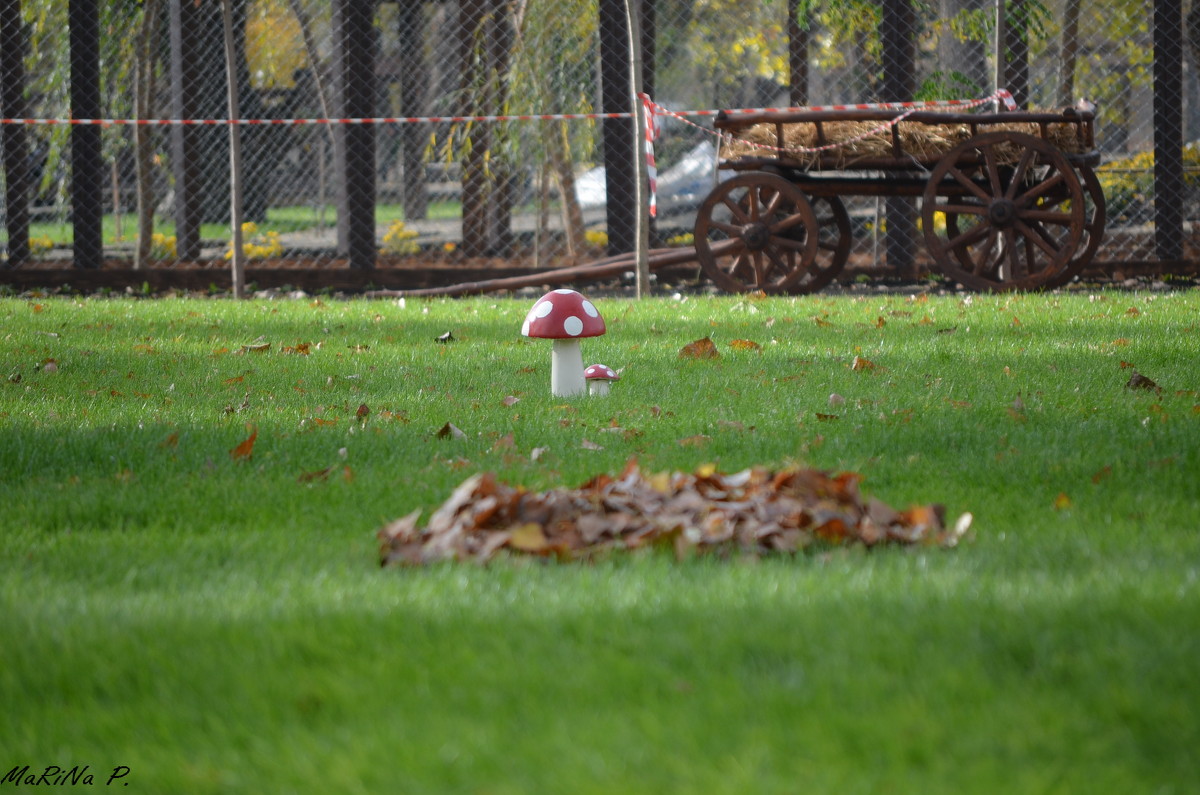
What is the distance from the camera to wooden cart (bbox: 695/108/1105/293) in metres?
8.83

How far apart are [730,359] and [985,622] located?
375cm

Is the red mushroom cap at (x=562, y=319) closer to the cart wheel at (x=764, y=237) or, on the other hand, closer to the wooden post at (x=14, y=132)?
the cart wheel at (x=764, y=237)

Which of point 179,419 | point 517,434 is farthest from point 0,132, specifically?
point 517,434

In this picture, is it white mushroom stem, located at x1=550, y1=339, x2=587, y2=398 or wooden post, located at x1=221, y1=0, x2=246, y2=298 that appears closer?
white mushroom stem, located at x1=550, y1=339, x2=587, y2=398

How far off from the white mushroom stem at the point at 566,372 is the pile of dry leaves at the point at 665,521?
6.27 feet

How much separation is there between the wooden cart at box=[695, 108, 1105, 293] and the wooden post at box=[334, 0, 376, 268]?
3497 mm

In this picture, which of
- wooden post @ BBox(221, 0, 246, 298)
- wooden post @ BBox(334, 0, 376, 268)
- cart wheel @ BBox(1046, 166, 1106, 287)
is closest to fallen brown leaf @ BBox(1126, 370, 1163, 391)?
cart wheel @ BBox(1046, 166, 1106, 287)

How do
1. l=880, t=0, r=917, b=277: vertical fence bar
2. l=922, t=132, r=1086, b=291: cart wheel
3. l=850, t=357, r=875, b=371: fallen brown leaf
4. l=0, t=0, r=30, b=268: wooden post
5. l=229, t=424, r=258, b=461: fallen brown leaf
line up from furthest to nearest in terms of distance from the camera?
l=0, t=0, r=30, b=268: wooden post → l=880, t=0, r=917, b=277: vertical fence bar → l=922, t=132, r=1086, b=291: cart wheel → l=850, t=357, r=875, b=371: fallen brown leaf → l=229, t=424, r=258, b=461: fallen brown leaf

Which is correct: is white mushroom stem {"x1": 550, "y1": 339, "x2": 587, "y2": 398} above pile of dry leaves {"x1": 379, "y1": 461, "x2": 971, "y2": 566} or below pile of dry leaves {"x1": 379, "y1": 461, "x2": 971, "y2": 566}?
above

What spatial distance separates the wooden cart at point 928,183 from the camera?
8.83 meters

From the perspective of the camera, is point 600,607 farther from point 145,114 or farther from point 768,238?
point 145,114

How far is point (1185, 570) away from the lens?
2502mm

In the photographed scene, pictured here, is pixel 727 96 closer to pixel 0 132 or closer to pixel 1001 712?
pixel 0 132

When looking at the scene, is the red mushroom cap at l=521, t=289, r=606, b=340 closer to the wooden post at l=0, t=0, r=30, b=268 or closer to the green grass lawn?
the green grass lawn
